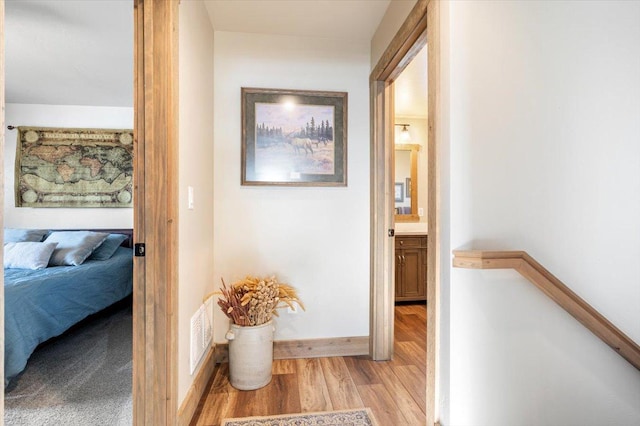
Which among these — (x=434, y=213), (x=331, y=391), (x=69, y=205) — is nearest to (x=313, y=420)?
(x=331, y=391)

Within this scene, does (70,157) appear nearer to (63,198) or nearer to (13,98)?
(63,198)

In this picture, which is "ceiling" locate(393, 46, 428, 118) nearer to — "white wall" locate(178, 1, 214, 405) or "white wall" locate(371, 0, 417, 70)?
"white wall" locate(371, 0, 417, 70)

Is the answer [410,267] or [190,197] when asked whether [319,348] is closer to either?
[190,197]

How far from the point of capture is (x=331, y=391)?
1889 millimetres

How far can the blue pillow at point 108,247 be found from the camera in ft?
10.6

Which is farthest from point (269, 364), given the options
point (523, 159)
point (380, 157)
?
point (523, 159)

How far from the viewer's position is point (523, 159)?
1.27 metres

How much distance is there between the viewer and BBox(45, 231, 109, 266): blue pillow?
2943 mm

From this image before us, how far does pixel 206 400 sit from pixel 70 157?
361 cm

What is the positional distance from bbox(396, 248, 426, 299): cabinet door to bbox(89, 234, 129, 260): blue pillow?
3.40 metres

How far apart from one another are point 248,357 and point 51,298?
1755 mm

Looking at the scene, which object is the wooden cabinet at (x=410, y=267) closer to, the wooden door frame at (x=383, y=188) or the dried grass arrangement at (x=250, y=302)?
the wooden door frame at (x=383, y=188)

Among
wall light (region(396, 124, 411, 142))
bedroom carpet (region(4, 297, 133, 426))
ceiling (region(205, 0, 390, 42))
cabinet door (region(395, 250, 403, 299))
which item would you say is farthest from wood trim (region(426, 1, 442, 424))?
wall light (region(396, 124, 411, 142))

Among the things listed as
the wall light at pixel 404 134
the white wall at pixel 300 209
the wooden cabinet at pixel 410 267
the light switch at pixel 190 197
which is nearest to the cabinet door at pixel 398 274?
the wooden cabinet at pixel 410 267
